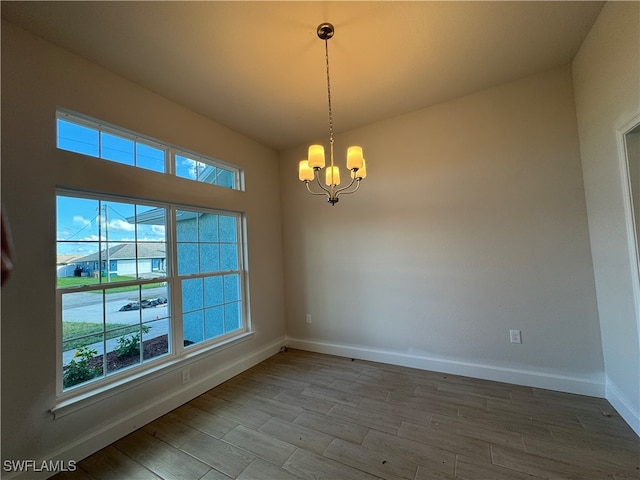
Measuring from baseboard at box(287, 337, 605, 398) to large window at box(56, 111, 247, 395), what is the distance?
1404 mm

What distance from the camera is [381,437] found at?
193 centimetres

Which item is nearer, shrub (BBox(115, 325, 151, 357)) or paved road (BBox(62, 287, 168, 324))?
paved road (BBox(62, 287, 168, 324))

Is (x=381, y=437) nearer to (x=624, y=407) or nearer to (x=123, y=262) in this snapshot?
(x=624, y=407)

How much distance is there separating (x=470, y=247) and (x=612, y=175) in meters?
1.14

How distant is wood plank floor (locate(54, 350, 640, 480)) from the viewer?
1.65 metres

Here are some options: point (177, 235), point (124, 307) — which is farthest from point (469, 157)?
point (124, 307)

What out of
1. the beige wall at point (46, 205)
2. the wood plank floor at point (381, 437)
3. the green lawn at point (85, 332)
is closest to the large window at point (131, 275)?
the green lawn at point (85, 332)

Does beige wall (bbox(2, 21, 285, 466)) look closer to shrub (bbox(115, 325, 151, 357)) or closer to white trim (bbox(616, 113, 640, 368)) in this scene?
shrub (bbox(115, 325, 151, 357))

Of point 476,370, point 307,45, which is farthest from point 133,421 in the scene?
point 307,45

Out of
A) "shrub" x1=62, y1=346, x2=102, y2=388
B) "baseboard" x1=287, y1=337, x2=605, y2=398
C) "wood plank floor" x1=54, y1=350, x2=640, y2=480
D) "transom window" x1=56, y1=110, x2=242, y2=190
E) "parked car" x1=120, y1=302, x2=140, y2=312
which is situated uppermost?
"transom window" x1=56, y1=110, x2=242, y2=190

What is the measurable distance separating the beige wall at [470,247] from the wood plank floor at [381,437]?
0.45 m

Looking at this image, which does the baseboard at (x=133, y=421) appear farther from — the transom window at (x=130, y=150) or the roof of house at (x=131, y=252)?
the transom window at (x=130, y=150)

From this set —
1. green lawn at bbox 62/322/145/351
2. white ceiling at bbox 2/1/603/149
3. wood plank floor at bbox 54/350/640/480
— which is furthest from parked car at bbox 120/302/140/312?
white ceiling at bbox 2/1/603/149

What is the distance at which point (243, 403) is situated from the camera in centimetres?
243
